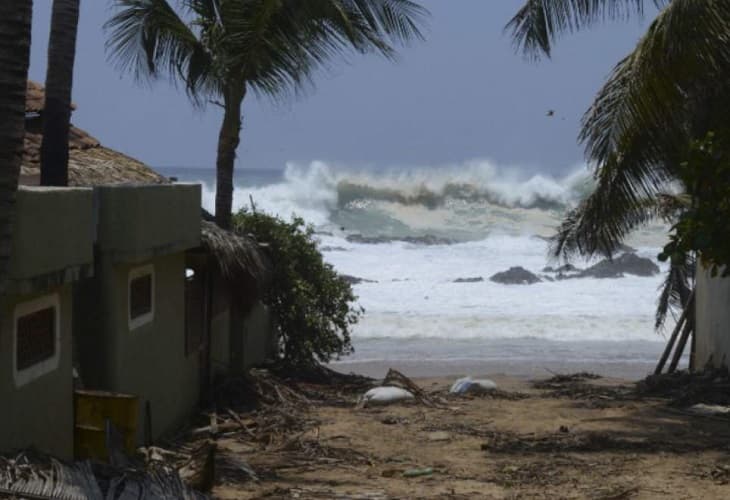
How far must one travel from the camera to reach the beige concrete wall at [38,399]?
7875 millimetres

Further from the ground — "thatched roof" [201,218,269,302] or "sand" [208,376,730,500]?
"thatched roof" [201,218,269,302]

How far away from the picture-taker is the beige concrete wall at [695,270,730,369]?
1675cm

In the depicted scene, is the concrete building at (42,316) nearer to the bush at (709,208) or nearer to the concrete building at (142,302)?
the concrete building at (142,302)

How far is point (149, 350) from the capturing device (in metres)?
11.9

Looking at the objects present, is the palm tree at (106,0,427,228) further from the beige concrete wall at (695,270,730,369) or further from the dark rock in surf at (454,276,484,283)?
the dark rock in surf at (454,276,484,283)

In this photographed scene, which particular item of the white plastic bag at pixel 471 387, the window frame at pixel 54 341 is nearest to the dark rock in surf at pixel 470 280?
the white plastic bag at pixel 471 387

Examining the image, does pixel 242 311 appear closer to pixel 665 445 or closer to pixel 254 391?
pixel 254 391

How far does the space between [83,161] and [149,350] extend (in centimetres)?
291

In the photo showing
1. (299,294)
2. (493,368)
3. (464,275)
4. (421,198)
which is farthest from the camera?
(421,198)

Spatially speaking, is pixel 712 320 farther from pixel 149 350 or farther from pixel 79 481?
pixel 79 481

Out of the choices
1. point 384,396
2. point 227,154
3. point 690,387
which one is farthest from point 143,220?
point 690,387

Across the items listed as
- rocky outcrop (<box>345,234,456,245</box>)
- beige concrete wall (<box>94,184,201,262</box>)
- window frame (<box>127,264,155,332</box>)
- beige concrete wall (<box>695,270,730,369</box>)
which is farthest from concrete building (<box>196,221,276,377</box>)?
rocky outcrop (<box>345,234,456,245</box>)

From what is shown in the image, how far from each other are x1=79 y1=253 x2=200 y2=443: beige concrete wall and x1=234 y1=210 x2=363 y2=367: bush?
4172mm

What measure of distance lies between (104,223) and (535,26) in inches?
265
